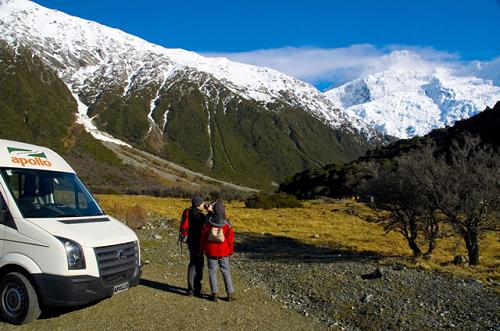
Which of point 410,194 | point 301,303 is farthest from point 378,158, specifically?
point 301,303

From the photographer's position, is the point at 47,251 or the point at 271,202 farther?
the point at 271,202

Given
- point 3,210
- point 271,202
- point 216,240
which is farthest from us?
point 271,202

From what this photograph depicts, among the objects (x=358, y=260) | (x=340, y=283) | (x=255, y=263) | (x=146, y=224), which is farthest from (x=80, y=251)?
(x=146, y=224)

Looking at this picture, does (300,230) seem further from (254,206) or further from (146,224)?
(254,206)

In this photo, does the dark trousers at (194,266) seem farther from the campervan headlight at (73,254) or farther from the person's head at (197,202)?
the campervan headlight at (73,254)

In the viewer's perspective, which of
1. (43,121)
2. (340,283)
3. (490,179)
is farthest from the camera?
(43,121)

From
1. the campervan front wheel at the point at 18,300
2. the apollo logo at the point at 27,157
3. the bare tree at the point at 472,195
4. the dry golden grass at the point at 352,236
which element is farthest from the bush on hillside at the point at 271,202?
the campervan front wheel at the point at 18,300

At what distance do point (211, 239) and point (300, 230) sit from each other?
830 inches

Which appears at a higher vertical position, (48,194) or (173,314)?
(48,194)

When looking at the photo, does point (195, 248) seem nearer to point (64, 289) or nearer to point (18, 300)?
point (64, 289)

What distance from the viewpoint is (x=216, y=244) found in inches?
416

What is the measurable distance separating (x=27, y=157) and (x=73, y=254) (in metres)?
2.84

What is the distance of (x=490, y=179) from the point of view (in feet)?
53.8


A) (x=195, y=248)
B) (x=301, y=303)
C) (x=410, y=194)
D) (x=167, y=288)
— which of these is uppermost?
(x=410, y=194)
